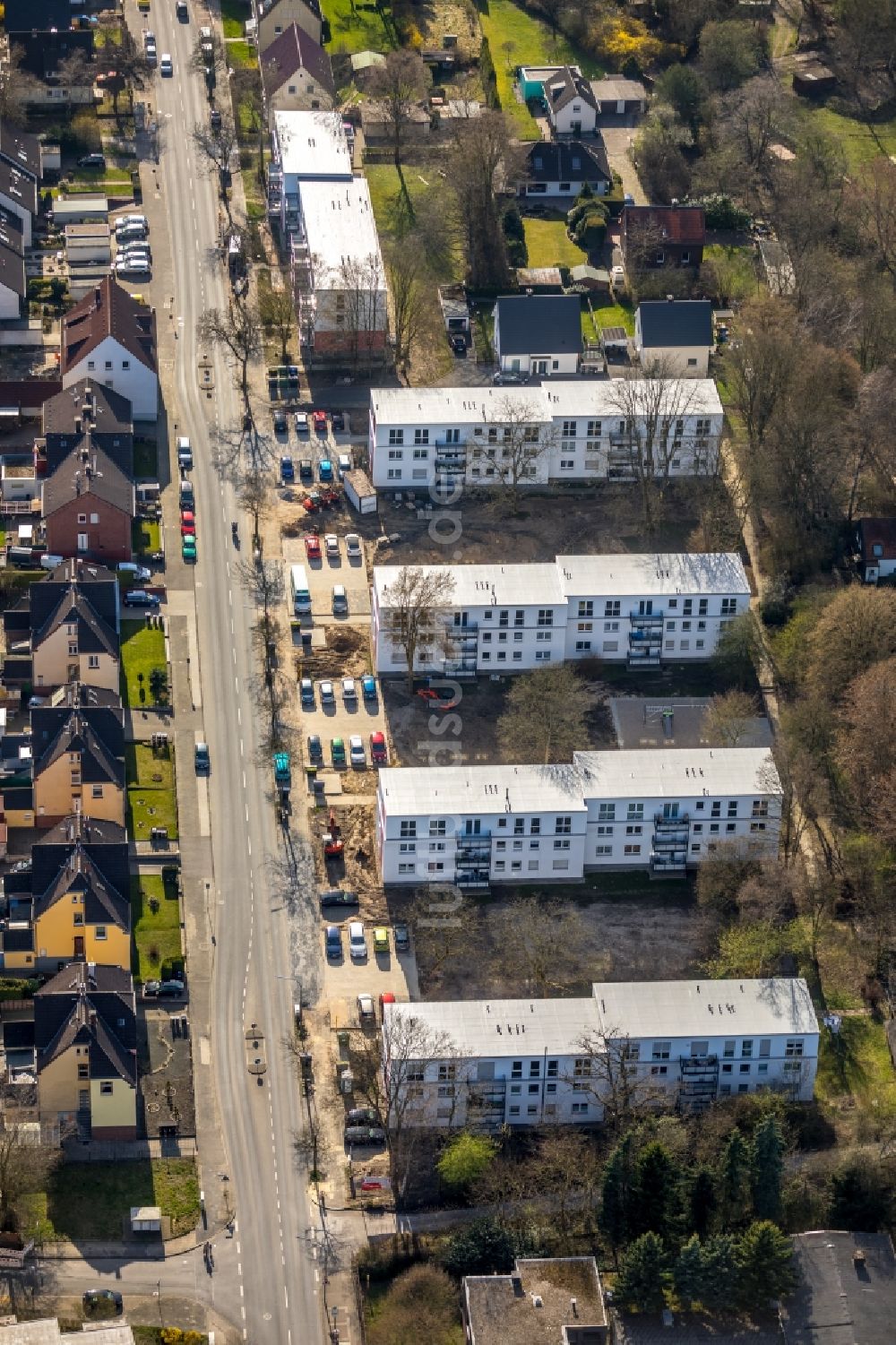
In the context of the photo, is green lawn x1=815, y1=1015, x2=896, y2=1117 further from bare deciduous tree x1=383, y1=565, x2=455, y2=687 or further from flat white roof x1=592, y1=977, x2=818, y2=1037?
bare deciduous tree x1=383, y1=565, x2=455, y2=687

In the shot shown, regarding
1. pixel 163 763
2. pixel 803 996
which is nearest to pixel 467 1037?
pixel 803 996


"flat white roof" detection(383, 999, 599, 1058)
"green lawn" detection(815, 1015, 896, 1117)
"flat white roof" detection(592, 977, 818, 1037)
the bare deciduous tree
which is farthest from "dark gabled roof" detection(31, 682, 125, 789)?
"green lawn" detection(815, 1015, 896, 1117)

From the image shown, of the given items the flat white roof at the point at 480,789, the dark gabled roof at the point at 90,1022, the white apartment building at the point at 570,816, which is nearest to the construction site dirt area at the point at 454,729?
the flat white roof at the point at 480,789

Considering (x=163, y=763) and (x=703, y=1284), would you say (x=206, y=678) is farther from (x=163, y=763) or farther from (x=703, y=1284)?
(x=703, y=1284)

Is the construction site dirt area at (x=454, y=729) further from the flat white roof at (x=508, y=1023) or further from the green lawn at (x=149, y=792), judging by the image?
the flat white roof at (x=508, y=1023)

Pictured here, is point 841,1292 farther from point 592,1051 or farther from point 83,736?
point 83,736

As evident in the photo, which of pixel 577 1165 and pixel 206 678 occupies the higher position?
pixel 206 678
